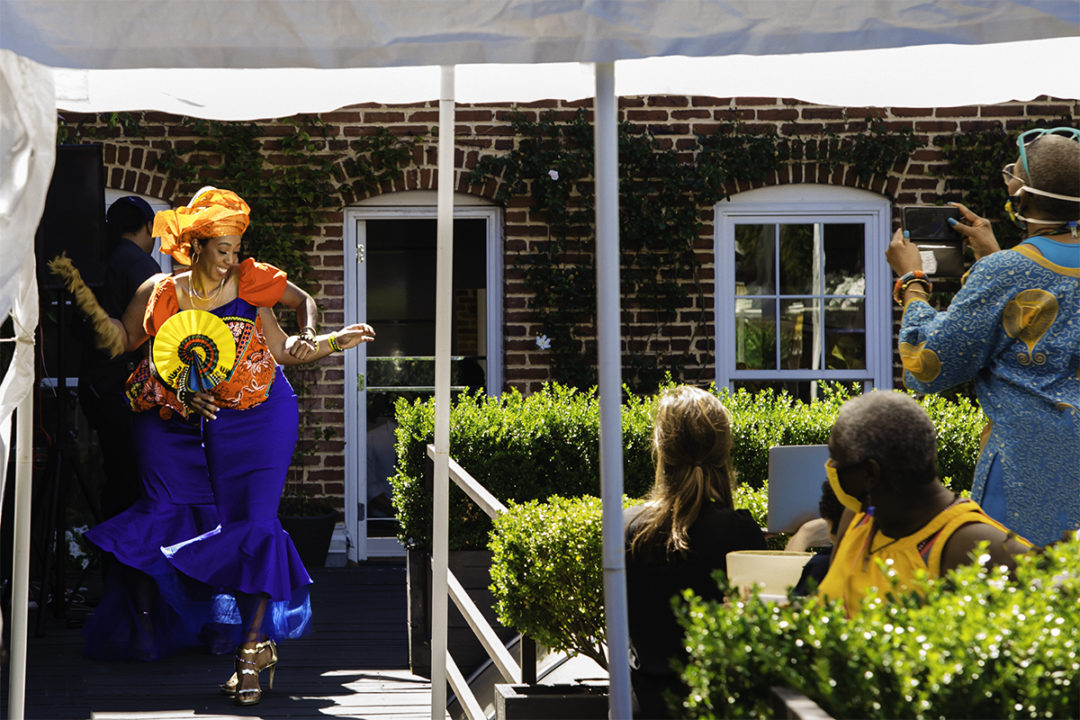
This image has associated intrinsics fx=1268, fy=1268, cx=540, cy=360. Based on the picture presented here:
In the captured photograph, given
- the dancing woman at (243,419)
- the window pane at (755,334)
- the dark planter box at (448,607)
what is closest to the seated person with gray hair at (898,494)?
the dancing woman at (243,419)

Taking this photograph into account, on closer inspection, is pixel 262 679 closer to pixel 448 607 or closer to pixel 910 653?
pixel 448 607

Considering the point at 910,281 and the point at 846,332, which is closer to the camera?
the point at 910,281

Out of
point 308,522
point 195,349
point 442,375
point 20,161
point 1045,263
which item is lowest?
point 308,522

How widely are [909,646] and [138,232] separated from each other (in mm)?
5252

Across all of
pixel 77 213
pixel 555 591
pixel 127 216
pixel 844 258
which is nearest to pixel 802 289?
pixel 844 258

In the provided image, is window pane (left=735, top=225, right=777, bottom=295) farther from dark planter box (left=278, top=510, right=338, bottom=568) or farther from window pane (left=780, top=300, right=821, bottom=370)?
dark planter box (left=278, top=510, right=338, bottom=568)

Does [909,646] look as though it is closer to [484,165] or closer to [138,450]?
[138,450]

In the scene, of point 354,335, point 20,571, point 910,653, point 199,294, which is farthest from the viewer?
point 199,294

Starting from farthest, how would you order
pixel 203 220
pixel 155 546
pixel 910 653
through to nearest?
1. pixel 155 546
2. pixel 203 220
3. pixel 910 653

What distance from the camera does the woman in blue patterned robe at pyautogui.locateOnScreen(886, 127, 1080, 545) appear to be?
8.51 ft

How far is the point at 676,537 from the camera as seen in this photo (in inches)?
109

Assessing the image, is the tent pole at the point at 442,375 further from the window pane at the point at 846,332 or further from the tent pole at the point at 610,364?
the window pane at the point at 846,332

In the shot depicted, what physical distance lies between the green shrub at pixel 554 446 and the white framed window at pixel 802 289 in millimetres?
2285

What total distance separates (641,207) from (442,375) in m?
4.59
